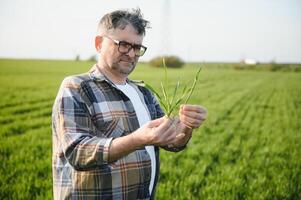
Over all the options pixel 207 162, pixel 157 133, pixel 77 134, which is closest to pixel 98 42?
pixel 77 134

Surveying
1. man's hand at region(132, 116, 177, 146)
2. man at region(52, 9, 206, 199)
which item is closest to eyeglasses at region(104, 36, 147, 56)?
man at region(52, 9, 206, 199)

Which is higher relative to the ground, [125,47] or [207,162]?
[125,47]

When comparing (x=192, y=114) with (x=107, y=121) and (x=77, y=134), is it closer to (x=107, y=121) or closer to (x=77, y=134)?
(x=107, y=121)

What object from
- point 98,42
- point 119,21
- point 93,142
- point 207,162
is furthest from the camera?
point 207,162

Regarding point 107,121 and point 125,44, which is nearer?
point 107,121

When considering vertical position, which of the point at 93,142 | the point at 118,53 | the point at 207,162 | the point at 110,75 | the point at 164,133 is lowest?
the point at 207,162

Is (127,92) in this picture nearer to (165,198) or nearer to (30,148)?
(165,198)

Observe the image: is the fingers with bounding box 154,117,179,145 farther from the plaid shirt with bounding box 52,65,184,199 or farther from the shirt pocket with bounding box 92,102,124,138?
the shirt pocket with bounding box 92,102,124,138

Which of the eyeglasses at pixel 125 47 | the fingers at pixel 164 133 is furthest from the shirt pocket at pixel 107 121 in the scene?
the fingers at pixel 164 133

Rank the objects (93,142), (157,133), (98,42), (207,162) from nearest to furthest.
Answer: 1. (157,133)
2. (93,142)
3. (98,42)
4. (207,162)

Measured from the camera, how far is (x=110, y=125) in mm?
2121

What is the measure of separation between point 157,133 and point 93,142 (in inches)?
16.3

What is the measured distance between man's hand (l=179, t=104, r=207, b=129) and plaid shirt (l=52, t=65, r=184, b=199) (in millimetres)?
402

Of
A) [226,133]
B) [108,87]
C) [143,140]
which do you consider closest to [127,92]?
[108,87]
